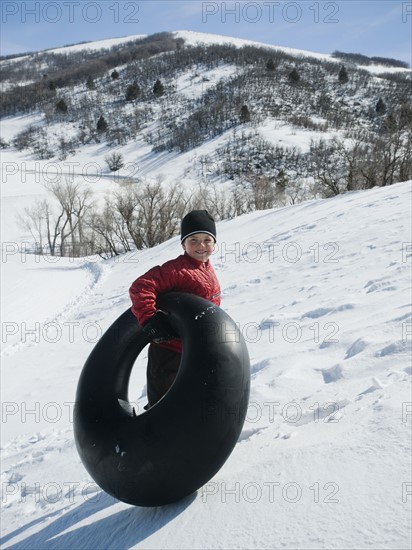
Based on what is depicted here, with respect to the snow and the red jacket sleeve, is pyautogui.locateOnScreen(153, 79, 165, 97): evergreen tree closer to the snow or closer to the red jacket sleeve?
the snow

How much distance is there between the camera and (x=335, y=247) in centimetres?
971

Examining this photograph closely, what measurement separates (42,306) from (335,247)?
38.4 feet

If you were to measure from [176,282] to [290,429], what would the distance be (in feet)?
4.25

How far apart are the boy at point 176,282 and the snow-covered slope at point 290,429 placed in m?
0.76

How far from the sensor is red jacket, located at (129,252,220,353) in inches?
101

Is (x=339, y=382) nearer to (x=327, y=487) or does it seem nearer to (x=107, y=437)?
(x=327, y=487)

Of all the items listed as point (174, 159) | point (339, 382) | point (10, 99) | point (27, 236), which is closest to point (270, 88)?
point (174, 159)

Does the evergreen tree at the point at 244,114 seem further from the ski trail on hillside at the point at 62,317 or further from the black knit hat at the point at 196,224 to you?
the black knit hat at the point at 196,224

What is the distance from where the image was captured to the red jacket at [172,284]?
2.57m

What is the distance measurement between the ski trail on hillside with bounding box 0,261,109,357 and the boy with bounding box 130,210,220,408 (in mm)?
9347

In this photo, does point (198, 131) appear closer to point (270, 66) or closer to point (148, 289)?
point (270, 66)

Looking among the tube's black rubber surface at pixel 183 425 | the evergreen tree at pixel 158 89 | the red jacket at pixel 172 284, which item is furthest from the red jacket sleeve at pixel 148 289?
the evergreen tree at pixel 158 89

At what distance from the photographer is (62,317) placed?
46.8 ft

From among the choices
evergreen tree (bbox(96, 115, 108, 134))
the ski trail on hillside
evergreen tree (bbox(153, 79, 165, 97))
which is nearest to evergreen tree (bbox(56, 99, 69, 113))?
evergreen tree (bbox(96, 115, 108, 134))
